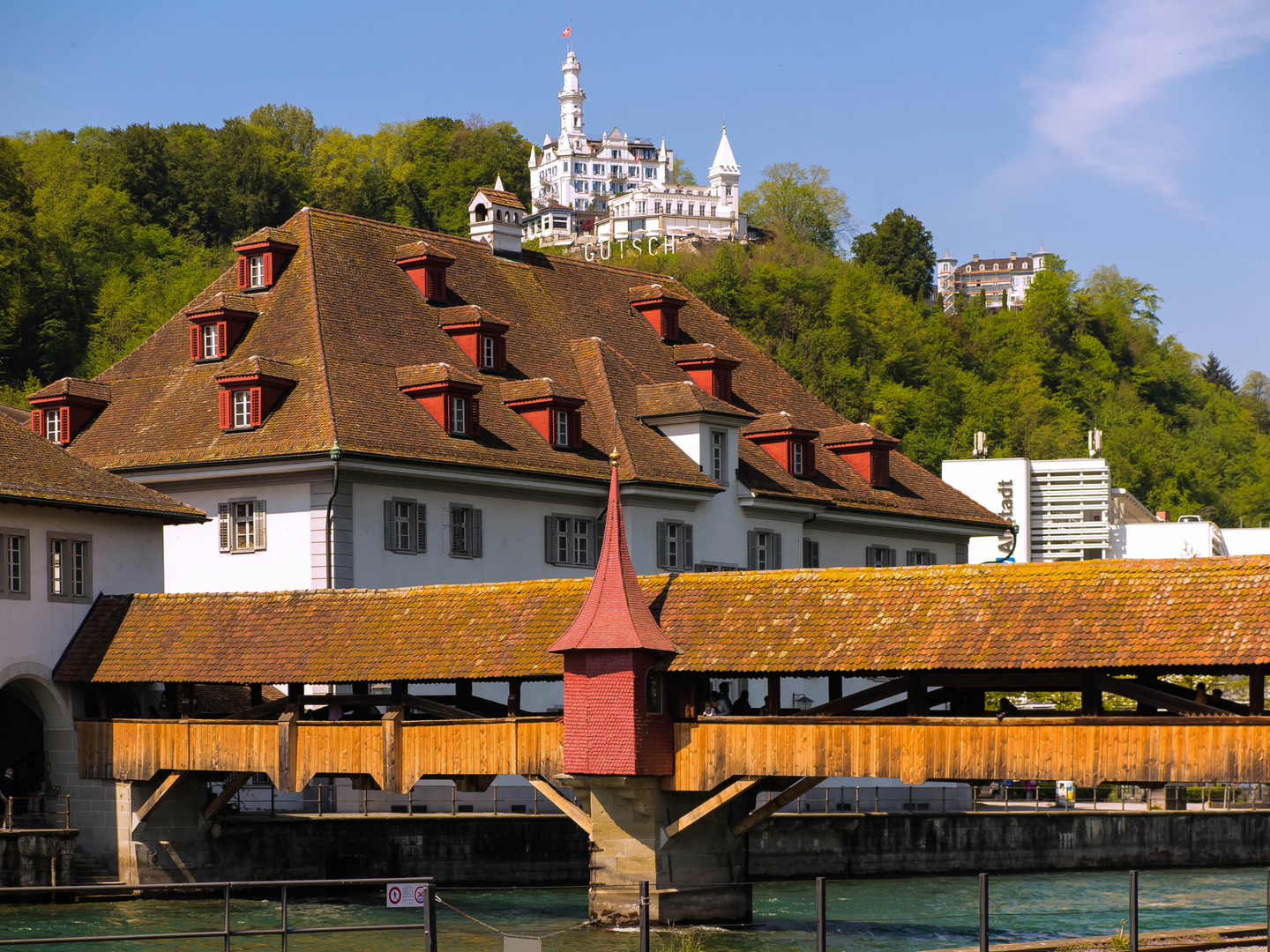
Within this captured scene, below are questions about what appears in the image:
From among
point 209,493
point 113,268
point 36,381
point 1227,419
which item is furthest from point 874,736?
point 1227,419

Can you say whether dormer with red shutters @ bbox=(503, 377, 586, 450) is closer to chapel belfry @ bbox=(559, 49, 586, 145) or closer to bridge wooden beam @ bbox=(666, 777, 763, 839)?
bridge wooden beam @ bbox=(666, 777, 763, 839)

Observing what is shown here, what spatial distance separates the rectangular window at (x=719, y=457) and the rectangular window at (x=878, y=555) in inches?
226

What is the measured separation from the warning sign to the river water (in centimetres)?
793

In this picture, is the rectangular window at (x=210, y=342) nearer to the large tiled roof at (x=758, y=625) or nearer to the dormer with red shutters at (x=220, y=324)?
the dormer with red shutters at (x=220, y=324)

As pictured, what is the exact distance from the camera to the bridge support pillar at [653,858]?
2723cm

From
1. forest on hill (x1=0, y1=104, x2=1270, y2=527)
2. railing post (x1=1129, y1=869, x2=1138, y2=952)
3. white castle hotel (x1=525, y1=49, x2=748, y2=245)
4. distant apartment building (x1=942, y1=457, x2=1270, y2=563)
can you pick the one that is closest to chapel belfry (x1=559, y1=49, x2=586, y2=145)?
white castle hotel (x1=525, y1=49, x2=748, y2=245)

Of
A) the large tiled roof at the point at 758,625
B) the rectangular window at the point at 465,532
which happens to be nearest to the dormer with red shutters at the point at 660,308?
the rectangular window at the point at 465,532

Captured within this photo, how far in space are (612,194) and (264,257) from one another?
496ft

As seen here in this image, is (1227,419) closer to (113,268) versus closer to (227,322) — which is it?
(113,268)

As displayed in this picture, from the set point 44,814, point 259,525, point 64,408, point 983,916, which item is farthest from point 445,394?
point 983,916

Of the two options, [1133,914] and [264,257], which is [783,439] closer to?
[264,257]

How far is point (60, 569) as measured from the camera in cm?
3203

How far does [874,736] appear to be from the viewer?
26.3m

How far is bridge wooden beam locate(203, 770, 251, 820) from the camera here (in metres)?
31.5
